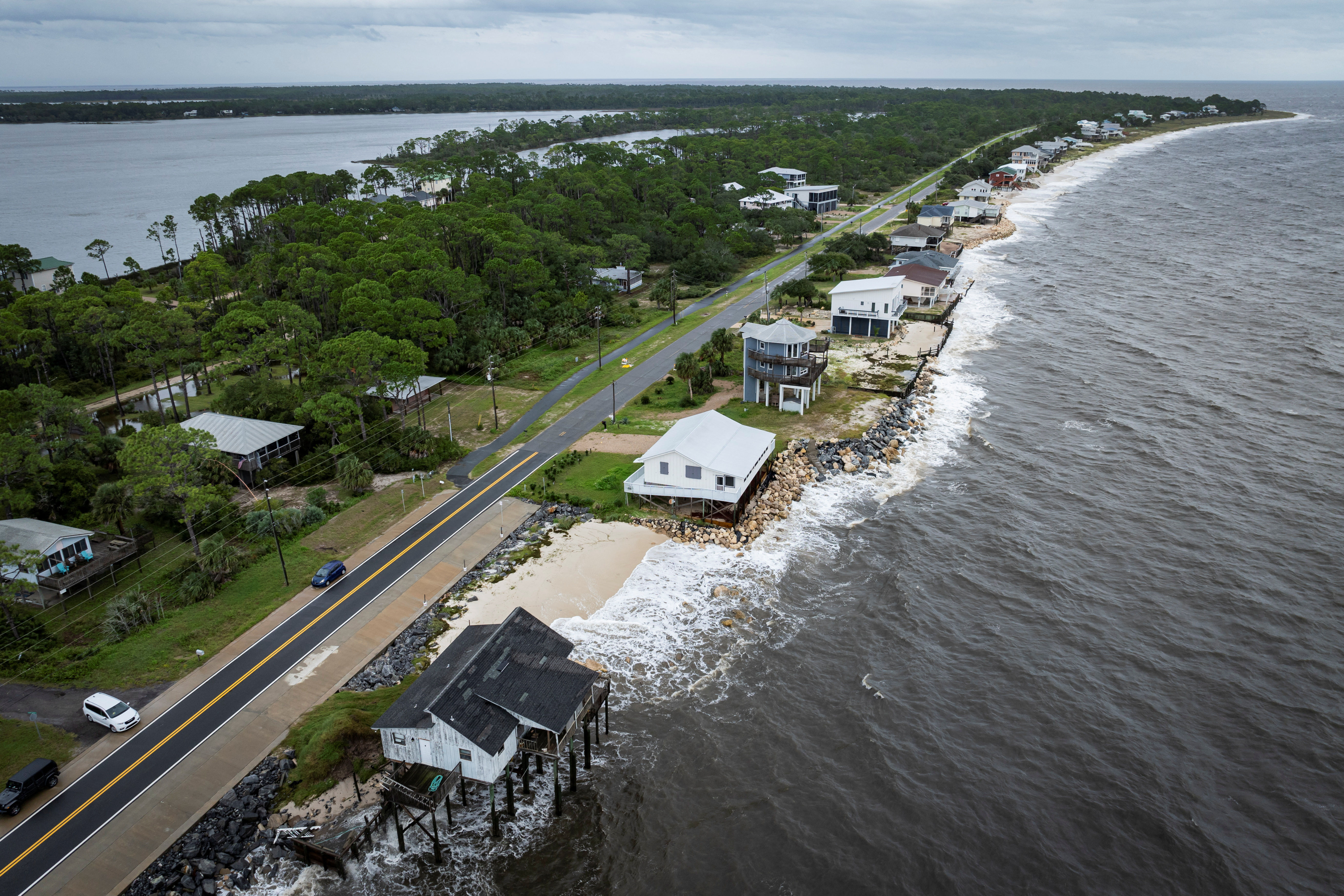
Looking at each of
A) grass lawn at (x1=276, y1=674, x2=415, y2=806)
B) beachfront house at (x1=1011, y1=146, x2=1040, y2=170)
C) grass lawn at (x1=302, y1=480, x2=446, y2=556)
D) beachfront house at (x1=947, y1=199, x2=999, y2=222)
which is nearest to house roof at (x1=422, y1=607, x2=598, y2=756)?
grass lawn at (x1=276, y1=674, x2=415, y2=806)

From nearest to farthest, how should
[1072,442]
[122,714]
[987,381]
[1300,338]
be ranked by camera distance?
[122,714]
[1072,442]
[987,381]
[1300,338]

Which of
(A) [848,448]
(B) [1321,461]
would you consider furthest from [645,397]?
(B) [1321,461]

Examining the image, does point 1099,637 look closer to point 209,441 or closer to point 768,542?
point 768,542

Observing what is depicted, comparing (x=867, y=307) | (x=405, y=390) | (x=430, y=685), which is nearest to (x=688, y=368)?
(x=405, y=390)

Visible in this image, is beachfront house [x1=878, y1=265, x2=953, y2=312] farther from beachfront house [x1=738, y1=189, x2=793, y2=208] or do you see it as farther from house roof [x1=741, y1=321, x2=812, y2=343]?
beachfront house [x1=738, y1=189, x2=793, y2=208]

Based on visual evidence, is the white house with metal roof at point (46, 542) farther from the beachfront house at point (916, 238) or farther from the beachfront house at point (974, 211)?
the beachfront house at point (974, 211)

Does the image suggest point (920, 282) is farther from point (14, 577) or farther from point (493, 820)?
point (14, 577)
